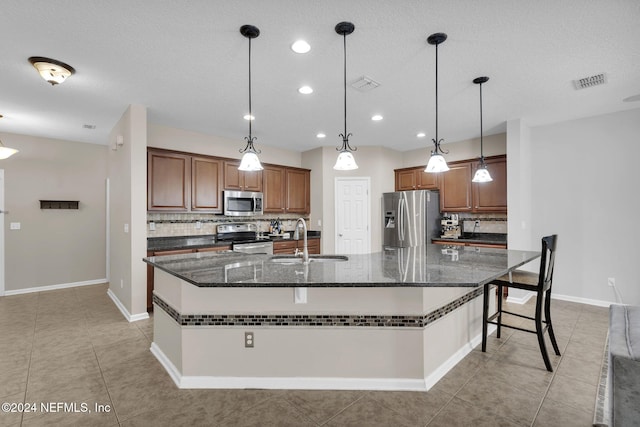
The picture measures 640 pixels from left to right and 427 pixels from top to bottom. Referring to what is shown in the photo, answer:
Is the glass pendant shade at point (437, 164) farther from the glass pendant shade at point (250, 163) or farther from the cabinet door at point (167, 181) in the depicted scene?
the cabinet door at point (167, 181)

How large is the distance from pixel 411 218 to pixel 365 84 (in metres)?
2.94

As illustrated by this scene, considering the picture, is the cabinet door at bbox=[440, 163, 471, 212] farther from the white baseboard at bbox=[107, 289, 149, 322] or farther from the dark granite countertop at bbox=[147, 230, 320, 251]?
the white baseboard at bbox=[107, 289, 149, 322]

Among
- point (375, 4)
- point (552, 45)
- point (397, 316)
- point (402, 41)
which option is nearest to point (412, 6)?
point (375, 4)

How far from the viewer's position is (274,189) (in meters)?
5.61

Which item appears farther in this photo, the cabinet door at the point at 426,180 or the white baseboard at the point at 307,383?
the cabinet door at the point at 426,180

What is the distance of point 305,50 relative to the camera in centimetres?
246

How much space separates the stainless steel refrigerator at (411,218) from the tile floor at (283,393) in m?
2.39

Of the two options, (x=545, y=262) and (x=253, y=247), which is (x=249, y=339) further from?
(x=253, y=247)

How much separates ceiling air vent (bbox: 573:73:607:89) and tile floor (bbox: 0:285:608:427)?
2535 mm

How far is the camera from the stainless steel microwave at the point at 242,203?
4965 mm

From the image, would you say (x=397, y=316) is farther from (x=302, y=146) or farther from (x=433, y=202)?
(x=302, y=146)

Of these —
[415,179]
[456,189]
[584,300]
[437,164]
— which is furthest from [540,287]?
[415,179]

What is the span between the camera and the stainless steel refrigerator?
5.32 meters

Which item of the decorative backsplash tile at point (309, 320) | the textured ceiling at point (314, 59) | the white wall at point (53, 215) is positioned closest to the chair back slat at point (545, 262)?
the decorative backsplash tile at point (309, 320)
